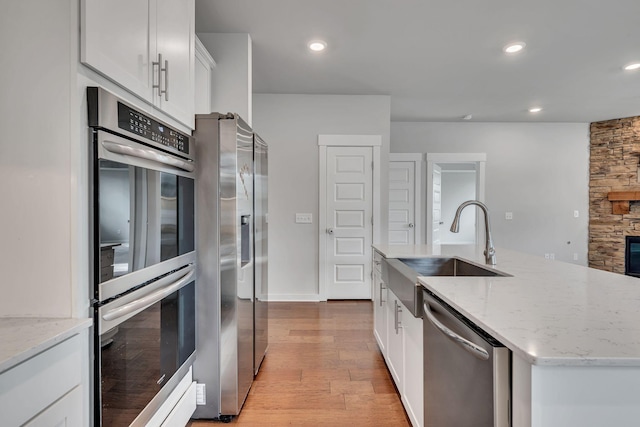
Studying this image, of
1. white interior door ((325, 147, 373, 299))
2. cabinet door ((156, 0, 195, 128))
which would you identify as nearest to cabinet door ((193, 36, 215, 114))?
cabinet door ((156, 0, 195, 128))

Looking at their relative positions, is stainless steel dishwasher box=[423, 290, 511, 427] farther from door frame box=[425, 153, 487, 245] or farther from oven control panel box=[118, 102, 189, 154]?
door frame box=[425, 153, 487, 245]

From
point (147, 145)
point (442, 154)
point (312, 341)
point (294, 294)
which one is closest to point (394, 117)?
point (442, 154)

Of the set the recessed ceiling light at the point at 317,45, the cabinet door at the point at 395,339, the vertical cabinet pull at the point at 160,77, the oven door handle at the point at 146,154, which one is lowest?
the cabinet door at the point at 395,339

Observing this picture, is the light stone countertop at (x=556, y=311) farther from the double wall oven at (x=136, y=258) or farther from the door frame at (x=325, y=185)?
the door frame at (x=325, y=185)

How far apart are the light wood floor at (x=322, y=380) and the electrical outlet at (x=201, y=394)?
14 centimetres

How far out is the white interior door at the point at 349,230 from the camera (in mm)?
4410

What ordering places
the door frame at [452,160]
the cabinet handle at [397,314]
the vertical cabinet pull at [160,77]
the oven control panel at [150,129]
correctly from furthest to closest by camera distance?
the door frame at [452,160] < the cabinet handle at [397,314] < the vertical cabinet pull at [160,77] < the oven control panel at [150,129]

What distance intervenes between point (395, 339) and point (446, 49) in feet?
8.30

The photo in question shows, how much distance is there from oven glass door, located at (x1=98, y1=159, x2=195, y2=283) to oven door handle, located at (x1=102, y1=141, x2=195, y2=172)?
0.04 meters

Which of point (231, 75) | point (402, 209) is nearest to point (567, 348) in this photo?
point (231, 75)

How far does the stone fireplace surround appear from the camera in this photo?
5.27 meters

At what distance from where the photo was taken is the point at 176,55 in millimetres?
1579

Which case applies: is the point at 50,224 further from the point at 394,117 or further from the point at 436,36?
the point at 394,117

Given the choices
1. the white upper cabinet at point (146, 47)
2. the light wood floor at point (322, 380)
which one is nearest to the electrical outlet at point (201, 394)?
the light wood floor at point (322, 380)
